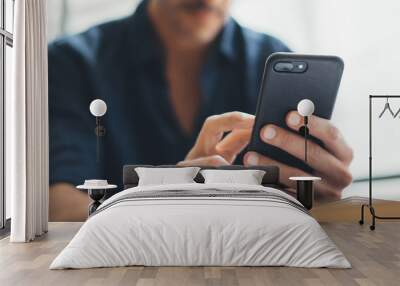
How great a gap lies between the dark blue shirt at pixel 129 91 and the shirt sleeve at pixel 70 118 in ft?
0.04

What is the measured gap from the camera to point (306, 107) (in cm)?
730

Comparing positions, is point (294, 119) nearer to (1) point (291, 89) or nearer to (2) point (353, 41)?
(1) point (291, 89)

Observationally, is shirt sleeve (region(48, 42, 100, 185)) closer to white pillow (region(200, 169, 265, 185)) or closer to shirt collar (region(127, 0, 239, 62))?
shirt collar (region(127, 0, 239, 62))

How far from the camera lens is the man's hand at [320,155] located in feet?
25.1

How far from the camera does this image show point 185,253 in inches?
185

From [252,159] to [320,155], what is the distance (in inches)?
34.1

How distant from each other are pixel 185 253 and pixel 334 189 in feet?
11.7

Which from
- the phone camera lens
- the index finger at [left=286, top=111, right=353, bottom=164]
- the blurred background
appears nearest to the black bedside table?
the phone camera lens

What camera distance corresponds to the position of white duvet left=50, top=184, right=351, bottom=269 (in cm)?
465

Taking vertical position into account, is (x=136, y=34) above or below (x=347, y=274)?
above

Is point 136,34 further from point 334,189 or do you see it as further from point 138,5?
point 334,189

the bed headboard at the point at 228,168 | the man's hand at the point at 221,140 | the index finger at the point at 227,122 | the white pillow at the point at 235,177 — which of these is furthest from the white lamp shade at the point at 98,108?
the white pillow at the point at 235,177

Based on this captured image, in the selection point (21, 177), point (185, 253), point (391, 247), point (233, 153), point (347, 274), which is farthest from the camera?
point (233, 153)

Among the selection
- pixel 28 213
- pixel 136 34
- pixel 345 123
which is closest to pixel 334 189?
pixel 345 123
